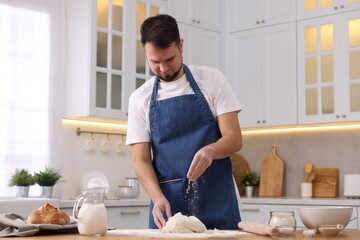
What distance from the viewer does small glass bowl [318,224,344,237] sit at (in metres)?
2.31

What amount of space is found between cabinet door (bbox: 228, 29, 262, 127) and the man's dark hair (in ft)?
10.6

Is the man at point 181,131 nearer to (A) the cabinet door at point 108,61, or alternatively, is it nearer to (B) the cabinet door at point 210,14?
(A) the cabinet door at point 108,61

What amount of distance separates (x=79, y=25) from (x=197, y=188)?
277 cm

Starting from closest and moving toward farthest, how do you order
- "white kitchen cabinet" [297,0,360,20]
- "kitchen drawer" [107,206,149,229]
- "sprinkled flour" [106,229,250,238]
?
"sprinkled flour" [106,229,250,238]
"kitchen drawer" [107,206,149,229]
"white kitchen cabinet" [297,0,360,20]

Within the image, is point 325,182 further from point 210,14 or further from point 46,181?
point 46,181

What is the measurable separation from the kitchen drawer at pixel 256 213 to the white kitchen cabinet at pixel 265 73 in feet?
2.53

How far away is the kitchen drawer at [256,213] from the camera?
5266mm

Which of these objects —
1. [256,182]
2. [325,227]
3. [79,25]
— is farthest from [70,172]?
[325,227]

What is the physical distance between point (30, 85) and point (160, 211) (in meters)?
2.74

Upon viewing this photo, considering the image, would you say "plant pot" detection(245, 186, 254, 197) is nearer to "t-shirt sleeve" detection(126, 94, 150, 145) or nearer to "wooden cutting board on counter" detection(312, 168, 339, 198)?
"wooden cutting board on counter" detection(312, 168, 339, 198)

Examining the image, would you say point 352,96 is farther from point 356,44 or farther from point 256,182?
point 256,182

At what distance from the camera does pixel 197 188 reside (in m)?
2.70

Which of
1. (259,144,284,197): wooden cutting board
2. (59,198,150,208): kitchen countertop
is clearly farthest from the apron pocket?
(259,144,284,197): wooden cutting board

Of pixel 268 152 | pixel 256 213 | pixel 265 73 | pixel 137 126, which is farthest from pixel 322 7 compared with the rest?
pixel 137 126
